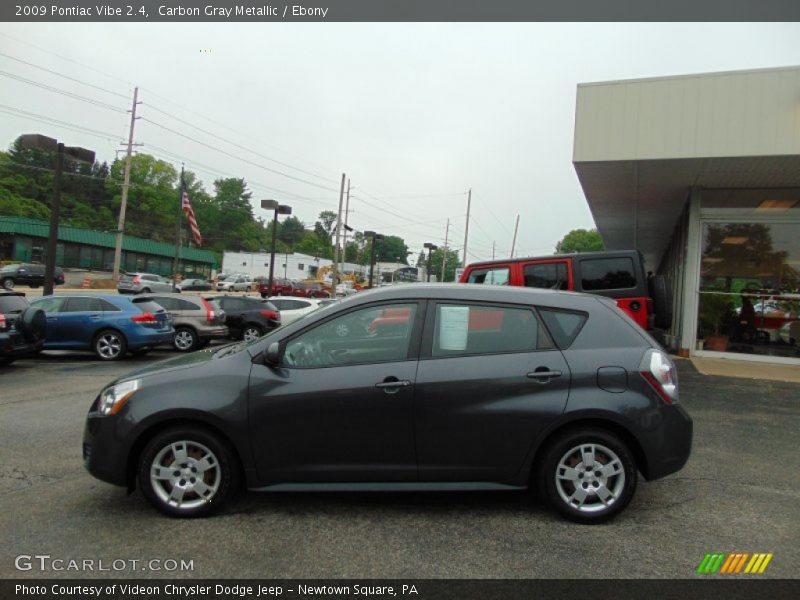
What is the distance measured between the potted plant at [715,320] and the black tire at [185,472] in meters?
13.4

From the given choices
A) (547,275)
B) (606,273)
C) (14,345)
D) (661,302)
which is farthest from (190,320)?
(661,302)

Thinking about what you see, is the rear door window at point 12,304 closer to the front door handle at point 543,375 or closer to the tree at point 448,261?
the front door handle at point 543,375

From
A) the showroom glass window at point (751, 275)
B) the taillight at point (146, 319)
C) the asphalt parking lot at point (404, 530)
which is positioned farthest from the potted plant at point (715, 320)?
the taillight at point (146, 319)

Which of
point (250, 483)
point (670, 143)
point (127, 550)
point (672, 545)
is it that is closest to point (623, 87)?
point (670, 143)

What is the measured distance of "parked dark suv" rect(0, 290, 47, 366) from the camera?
9.38 meters

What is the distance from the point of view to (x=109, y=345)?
11531 mm

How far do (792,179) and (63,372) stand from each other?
15.4 meters

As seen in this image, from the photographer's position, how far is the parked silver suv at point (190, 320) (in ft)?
45.0

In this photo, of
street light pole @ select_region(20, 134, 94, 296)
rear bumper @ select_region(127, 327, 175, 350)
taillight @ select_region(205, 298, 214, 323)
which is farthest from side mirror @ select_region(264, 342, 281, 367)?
street light pole @ select_region(20, 134, 94, 296)

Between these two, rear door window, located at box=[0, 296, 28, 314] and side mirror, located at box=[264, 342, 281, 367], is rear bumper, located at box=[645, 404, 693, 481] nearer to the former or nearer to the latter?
side mirror, located at box=[264, 342, 281, 367]

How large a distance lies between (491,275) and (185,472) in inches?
279

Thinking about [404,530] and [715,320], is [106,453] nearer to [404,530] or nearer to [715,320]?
[404,530]
